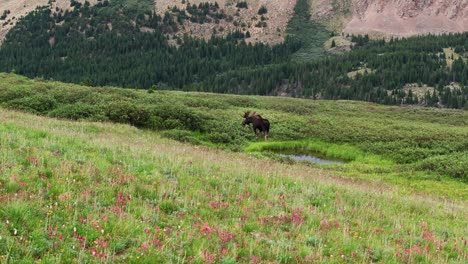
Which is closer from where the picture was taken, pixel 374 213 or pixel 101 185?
pixel 101 185

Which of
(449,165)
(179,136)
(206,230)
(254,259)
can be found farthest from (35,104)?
(449,165)

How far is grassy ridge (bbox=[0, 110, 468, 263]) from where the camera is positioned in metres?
7.95

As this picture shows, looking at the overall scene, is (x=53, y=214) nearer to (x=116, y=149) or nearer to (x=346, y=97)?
(x=116, y=149)

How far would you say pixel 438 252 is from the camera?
1068 centimetres

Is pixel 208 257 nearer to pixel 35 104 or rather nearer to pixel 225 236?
pixel 225 236

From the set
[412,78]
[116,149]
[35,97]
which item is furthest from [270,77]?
[116,149]

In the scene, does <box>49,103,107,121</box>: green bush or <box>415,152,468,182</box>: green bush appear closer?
<box>415,152,468,182</box>: green bush

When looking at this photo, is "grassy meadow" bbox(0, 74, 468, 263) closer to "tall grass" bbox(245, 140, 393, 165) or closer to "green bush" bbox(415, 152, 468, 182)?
"green bush" bbox(415, 152, 468, 182)

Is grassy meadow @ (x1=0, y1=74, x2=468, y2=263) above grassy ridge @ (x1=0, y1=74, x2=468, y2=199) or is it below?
above

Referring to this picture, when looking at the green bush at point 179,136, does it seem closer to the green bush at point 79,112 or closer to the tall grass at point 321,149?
the green bush at point 79,112

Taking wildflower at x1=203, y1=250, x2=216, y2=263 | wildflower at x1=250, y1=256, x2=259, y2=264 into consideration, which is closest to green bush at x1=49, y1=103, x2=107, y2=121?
wildflower at x1=203, y1=250, x2=216, y2=263

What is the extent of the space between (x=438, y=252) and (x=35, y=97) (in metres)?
42.2

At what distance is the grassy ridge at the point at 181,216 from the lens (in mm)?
7953

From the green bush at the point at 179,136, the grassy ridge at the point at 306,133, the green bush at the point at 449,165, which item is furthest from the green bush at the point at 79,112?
the green bush at the point at 449,165
